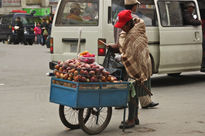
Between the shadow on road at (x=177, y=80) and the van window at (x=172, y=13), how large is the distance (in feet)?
4.81

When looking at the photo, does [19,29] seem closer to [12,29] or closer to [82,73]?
[12,29]

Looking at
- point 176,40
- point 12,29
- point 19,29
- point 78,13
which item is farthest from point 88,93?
point 12,29

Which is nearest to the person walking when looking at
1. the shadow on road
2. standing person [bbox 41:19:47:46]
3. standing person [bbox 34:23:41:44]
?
standing person [bbox 41:19:47:46]

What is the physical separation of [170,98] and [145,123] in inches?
101

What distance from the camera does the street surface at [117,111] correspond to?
23.7 feet

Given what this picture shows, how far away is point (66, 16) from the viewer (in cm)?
1176

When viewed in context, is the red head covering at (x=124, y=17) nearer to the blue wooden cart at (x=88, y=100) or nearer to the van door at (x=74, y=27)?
the blue wooden cart at (x=88, y=100)

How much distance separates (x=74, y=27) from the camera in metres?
11.4

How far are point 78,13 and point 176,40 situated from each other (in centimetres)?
218

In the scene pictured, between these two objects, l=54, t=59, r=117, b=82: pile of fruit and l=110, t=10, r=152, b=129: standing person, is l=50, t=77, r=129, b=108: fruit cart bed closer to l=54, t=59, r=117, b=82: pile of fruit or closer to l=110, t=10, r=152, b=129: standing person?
l=54, t=59, r=117, b=82: pile of fruit

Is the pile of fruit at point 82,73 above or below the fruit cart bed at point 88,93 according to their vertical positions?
above

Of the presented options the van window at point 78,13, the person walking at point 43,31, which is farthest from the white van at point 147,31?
the person walking at point 43,31

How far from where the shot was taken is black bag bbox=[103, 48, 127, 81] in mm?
7301

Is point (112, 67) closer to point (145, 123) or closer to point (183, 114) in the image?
point (145, 123)
